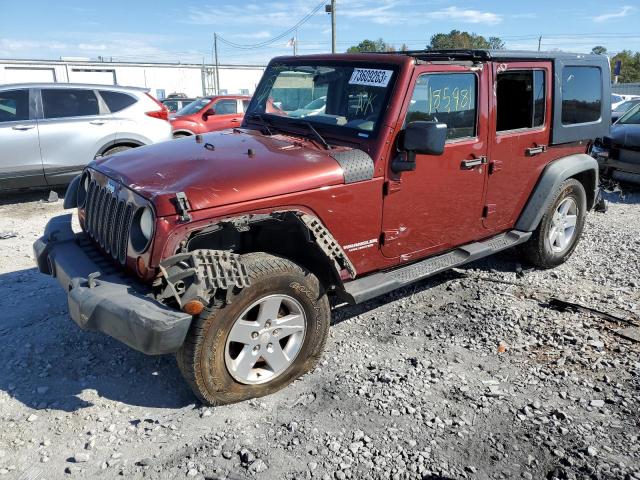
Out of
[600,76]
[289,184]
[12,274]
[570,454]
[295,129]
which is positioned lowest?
[570,454]

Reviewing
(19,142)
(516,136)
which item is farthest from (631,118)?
(19,142)

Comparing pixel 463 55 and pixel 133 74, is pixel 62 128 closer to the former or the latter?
pixel 463 55

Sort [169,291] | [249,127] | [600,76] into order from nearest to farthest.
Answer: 1. [169,291]
2. [249,127]
3. [600,76]

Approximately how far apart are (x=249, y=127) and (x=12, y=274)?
272 centimetres

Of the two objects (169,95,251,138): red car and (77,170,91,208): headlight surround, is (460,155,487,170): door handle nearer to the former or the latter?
(77,170,91,208): headlight surround

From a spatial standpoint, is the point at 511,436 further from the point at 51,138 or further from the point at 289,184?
the point at 51,138

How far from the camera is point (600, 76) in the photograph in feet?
17.2

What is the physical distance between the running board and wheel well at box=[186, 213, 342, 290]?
24 cm

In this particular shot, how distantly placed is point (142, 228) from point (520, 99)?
3352 millimetres

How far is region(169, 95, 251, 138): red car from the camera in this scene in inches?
449

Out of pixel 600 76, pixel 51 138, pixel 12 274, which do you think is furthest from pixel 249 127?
pixel 51 138

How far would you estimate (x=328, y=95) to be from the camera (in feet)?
13.2

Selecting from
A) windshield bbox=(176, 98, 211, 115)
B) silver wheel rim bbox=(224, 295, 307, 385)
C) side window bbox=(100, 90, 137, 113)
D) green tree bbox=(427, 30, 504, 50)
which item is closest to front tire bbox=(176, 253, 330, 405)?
silver wheel rim bbox=(224, 295, 307, 385)

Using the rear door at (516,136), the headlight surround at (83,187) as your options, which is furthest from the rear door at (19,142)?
the rear door at (516,136)
